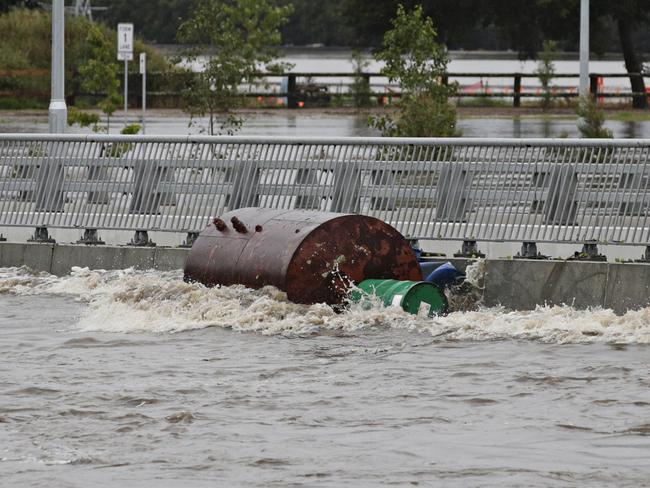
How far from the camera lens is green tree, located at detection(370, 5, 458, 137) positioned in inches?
1102

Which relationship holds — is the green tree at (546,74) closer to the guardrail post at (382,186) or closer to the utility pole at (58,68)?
the utility pole at (58,68)

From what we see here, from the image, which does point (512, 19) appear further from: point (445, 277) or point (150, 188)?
point (445, 277)

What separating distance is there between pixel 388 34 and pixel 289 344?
728 inches

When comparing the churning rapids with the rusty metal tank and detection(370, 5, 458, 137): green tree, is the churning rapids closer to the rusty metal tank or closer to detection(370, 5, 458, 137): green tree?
the rusty metal tank

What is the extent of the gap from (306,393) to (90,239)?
7.35 m

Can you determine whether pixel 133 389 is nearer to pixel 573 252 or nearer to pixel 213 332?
pixel 213 332

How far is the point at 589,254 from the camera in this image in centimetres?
1574

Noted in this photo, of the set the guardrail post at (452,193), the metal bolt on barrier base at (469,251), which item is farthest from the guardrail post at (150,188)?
the metal bolt on barrier base at (469,251)

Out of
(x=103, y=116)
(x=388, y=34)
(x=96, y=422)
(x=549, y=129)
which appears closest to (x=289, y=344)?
(x=96, y=422)

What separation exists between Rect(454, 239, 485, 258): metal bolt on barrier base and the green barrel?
1529 mm

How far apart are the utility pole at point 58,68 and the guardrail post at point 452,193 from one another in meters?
7.02

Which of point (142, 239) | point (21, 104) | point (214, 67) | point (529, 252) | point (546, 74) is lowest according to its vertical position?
point (21, 104)

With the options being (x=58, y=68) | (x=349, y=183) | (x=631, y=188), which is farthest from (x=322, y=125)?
(x=631, y=188)

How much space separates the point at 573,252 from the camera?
15984 mm
